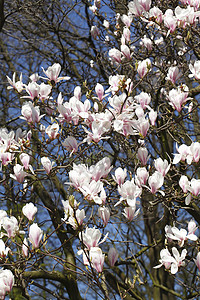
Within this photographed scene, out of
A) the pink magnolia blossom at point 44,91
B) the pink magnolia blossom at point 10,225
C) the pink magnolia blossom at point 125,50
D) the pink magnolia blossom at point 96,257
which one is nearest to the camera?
the pink magnolia blossom at point 96,257

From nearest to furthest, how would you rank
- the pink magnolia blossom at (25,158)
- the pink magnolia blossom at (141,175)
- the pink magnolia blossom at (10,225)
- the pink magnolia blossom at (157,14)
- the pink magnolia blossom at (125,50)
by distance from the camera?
1. the pink magnolia blossom at (10,225)
2. the pink magnolia blossom at (141,175)
3. the pink magnolia blossom at (25,158)
4. the pink magnolia blossom at (125,50)
5. the pink magnolia blossom at (157,14)

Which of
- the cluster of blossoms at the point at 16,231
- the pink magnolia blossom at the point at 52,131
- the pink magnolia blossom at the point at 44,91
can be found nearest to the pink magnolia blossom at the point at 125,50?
the pink magnolia blossom at the point at 44,91

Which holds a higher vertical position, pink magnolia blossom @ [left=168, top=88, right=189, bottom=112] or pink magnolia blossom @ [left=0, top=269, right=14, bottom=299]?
pink magnolia blossom @ [left=168, top=88, right=189, bottom=112]

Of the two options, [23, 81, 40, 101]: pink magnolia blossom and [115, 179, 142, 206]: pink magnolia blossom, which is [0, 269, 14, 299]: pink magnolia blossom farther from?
[23, 81, 40, 101]: pink magnolia blossom

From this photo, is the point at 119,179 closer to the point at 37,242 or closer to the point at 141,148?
the point at 141,148

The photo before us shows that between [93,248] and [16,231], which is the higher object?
[16,231]

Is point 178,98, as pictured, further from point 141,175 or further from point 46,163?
point 46,163

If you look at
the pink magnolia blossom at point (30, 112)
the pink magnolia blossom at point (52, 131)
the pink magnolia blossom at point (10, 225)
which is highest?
the pink magnolia blossom at point (30, 112)

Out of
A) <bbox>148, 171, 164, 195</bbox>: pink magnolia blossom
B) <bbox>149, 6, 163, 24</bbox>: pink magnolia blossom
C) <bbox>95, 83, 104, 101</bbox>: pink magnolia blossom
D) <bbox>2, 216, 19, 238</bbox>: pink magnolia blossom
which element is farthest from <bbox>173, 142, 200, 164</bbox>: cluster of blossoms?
<bbox>149, 6, 163, 24</bbox>: pink magnolia blossom

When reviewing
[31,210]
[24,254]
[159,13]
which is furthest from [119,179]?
[159,13]

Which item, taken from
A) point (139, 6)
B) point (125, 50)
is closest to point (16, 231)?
point (125, 50)

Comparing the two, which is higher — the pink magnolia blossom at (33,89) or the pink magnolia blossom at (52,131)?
the pink magnolia blossom at (33,89)

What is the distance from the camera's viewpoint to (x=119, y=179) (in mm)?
2180

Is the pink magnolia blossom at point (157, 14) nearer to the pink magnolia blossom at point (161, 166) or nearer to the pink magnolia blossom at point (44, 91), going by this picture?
the pink magnolia blossom at point (44, 91)
